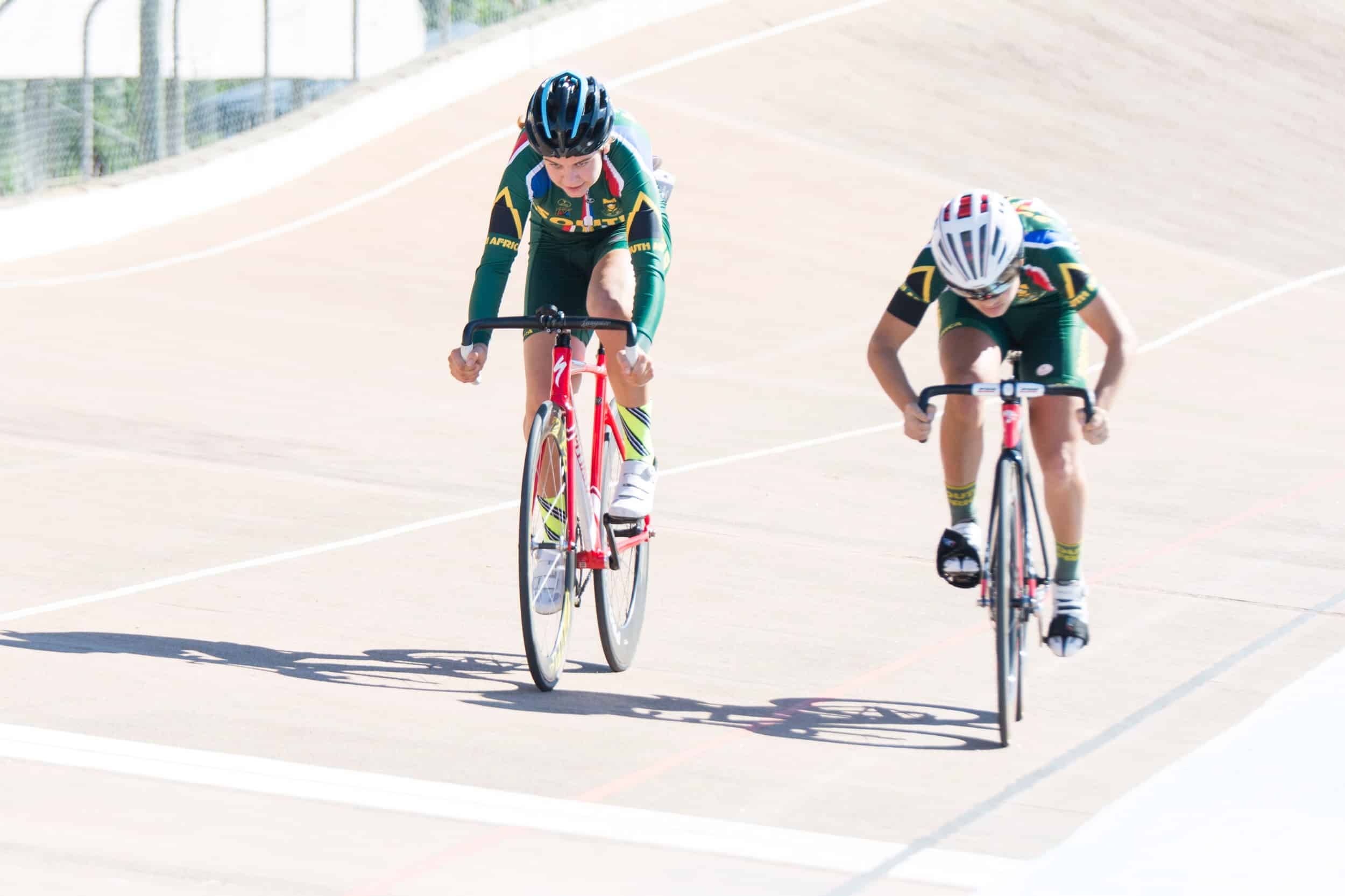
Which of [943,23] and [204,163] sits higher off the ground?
[943,23]

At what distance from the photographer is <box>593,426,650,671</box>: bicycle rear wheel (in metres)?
6.07

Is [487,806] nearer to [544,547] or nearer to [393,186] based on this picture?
[544,547]

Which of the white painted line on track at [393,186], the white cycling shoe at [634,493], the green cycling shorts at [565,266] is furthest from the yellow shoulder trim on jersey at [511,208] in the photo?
the white painted line on track at [393,186]

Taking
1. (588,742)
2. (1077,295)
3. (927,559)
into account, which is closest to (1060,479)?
(1077,295)

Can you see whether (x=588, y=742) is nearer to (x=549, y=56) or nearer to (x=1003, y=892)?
(x=1003, y=892)

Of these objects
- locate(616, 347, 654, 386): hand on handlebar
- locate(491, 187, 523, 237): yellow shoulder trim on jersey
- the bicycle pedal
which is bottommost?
the bicycle pedal

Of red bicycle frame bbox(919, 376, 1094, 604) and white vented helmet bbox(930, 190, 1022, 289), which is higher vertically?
white vented helmet bbox(930, 190, 1022, 289)

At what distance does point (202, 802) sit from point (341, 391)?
22.5 feet

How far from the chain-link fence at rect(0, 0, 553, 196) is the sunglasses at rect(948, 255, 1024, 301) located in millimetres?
11894

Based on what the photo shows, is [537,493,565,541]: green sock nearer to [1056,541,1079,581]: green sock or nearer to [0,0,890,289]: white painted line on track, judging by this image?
[1056,541,1079,581]: green sock

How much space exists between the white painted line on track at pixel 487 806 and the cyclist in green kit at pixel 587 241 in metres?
1.13

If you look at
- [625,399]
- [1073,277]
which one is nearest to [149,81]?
[625,399]

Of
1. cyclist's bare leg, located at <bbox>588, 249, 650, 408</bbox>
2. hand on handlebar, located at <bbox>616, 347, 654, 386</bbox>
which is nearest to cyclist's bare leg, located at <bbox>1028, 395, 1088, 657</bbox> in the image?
hand on handlebar, located at <bbox>616, 347, 654, 386</bbox>

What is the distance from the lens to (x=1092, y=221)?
19766 millimetres
